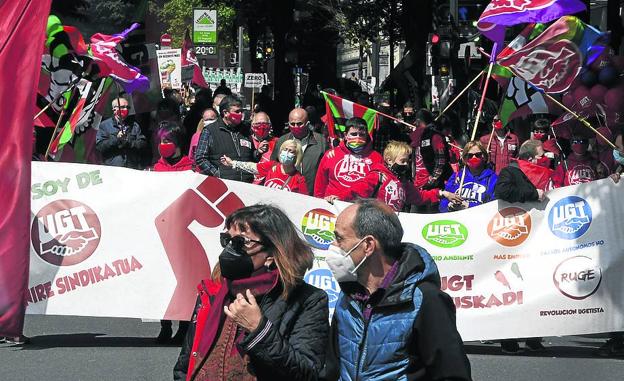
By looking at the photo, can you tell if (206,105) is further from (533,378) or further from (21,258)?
(21,258)

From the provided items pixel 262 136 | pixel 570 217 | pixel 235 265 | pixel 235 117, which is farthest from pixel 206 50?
pixel 235 265

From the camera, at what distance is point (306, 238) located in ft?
33.6

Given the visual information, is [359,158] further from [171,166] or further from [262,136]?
[262,136]

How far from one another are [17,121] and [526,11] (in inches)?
319

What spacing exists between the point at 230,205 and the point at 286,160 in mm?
747

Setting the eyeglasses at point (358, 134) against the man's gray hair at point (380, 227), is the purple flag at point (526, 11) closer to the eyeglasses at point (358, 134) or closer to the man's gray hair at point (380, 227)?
the eyeglasses at point (358, 134)

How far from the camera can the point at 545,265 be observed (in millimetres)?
10188

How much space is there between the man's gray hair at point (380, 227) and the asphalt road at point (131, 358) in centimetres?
477

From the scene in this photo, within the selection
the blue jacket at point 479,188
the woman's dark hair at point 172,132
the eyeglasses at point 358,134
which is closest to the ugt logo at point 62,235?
the woman's dark hair at point 172,132

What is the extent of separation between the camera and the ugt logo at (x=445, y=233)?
33.4ft

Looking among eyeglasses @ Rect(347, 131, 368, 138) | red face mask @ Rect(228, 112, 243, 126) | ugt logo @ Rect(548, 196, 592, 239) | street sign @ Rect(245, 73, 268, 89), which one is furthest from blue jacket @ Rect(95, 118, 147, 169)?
street sign @ Rect(245, 73, 268, 89)

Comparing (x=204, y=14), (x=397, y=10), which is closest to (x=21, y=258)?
(x=204, y=14)

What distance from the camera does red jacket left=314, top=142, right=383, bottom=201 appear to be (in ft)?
34.8

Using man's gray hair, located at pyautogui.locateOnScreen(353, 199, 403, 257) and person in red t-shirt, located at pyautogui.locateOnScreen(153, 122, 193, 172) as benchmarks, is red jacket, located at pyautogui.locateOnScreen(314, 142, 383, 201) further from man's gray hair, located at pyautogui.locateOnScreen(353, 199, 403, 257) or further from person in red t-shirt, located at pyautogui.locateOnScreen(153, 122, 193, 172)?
man's gray hair, located at pyautogui.locateOnScreen(353, 199, 403, 257)
